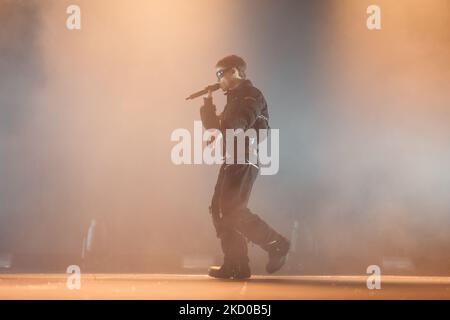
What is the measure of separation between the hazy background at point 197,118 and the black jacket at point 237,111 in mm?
2335

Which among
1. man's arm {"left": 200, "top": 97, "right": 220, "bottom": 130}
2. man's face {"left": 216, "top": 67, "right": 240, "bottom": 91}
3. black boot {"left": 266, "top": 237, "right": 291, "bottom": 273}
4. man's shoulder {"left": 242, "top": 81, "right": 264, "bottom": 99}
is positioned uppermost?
man's face {"left": 216, "top": 67, "right": 240, "bottom": 91}

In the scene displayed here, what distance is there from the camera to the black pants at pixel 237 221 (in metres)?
3.32

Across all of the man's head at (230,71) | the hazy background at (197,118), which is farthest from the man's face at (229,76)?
the hazy background at (197,118)

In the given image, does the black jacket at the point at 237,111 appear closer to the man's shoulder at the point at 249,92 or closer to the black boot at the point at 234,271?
the man's shoulder at the point at 249,92

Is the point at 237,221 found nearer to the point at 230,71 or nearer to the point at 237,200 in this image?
the point at 237,200

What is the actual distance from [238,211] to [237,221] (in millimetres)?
52

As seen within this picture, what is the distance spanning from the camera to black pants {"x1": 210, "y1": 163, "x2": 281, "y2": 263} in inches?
131

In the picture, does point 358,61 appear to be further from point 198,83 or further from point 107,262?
point 107,262

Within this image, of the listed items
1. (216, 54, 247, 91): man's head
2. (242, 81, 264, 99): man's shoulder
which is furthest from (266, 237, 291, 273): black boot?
(216, 54, 247, 91): man's head

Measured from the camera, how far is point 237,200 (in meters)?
3.33

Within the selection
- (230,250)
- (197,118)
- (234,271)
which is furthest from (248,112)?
(197,118)

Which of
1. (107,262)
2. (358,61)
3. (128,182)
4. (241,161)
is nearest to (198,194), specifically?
(128,182)

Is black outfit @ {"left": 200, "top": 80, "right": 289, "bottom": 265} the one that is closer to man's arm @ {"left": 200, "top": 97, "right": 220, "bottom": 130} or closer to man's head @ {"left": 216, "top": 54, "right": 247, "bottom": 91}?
man's arm @ {"left": 200, "top": 97, "right": 220, "bottom": 130}

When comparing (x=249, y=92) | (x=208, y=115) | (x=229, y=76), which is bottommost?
(x=208, y=115)
